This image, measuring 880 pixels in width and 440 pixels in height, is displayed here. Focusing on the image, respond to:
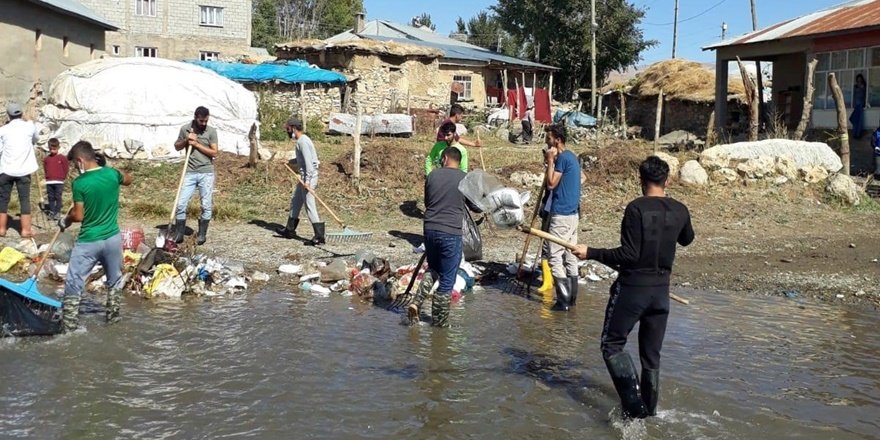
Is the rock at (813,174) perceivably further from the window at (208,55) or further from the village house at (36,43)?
→ the window at (208,55)

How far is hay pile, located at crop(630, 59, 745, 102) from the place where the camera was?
30.7 m

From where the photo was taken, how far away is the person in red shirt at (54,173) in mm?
11266

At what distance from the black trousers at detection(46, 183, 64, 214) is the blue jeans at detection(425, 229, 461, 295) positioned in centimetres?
672

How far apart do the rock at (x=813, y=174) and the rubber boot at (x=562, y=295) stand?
30.5ft

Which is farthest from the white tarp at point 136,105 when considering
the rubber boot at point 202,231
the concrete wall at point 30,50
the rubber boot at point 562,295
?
the rubber boot at point 562,295

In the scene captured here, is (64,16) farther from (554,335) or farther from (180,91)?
(554,335)

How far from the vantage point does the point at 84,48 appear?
94.8ft

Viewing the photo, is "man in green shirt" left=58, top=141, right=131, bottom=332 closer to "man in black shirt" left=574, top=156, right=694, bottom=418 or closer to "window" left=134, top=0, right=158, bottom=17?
"man in black shirt" left=574, top=156, right=694, bottom=418

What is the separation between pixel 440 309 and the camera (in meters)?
7.51

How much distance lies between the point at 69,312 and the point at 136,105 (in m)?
13.7

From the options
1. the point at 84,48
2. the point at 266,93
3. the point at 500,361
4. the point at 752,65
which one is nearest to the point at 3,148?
the point at 500,361

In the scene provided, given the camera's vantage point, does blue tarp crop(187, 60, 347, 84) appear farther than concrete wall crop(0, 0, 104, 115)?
Yes

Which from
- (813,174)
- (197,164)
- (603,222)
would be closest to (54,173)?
(197,164)

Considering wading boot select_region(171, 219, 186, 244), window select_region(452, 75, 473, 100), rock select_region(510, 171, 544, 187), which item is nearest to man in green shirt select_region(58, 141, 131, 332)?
wading boot select_region(171, 219, 186, 244)
